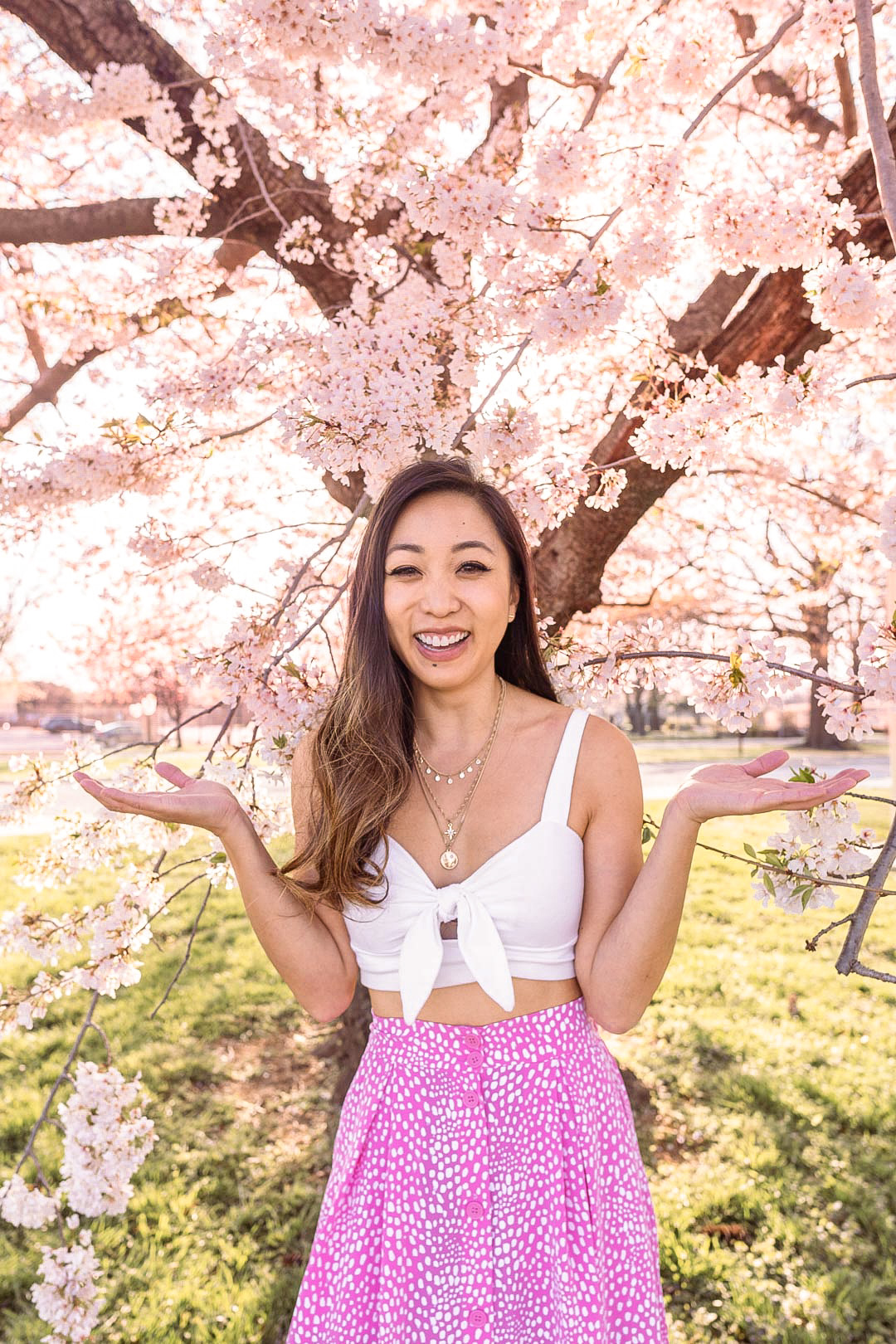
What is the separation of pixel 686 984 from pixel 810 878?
4.05m

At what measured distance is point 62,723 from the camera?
3219 centimetres

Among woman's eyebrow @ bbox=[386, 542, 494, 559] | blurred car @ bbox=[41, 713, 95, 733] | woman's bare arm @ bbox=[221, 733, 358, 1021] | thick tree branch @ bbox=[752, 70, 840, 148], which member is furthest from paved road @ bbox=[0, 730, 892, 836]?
blurred car @ bbox=[41, 713, 95, 733]

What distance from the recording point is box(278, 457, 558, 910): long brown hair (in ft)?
5.24

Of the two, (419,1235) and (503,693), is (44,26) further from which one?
(419,1235)

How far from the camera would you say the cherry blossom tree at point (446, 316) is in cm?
185

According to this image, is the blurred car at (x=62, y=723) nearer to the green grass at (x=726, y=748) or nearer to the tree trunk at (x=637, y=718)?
the tree trunk at (x=637, y=718)

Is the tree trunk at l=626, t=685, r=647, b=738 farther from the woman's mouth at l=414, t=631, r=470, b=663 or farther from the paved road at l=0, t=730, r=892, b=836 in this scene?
the woman's mouth at l=414, t=631, r=470, b=663

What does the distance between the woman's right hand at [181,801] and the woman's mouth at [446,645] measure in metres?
0.43

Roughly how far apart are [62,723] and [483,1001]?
33.6m

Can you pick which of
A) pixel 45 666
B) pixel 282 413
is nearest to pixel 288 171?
pixel 282 413

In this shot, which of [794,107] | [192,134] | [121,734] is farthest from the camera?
[121,734]

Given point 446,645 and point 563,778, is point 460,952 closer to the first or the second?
point 563,778

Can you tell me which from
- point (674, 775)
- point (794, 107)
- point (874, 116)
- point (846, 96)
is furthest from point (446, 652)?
point (674, 775)

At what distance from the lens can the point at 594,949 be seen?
1528mm
